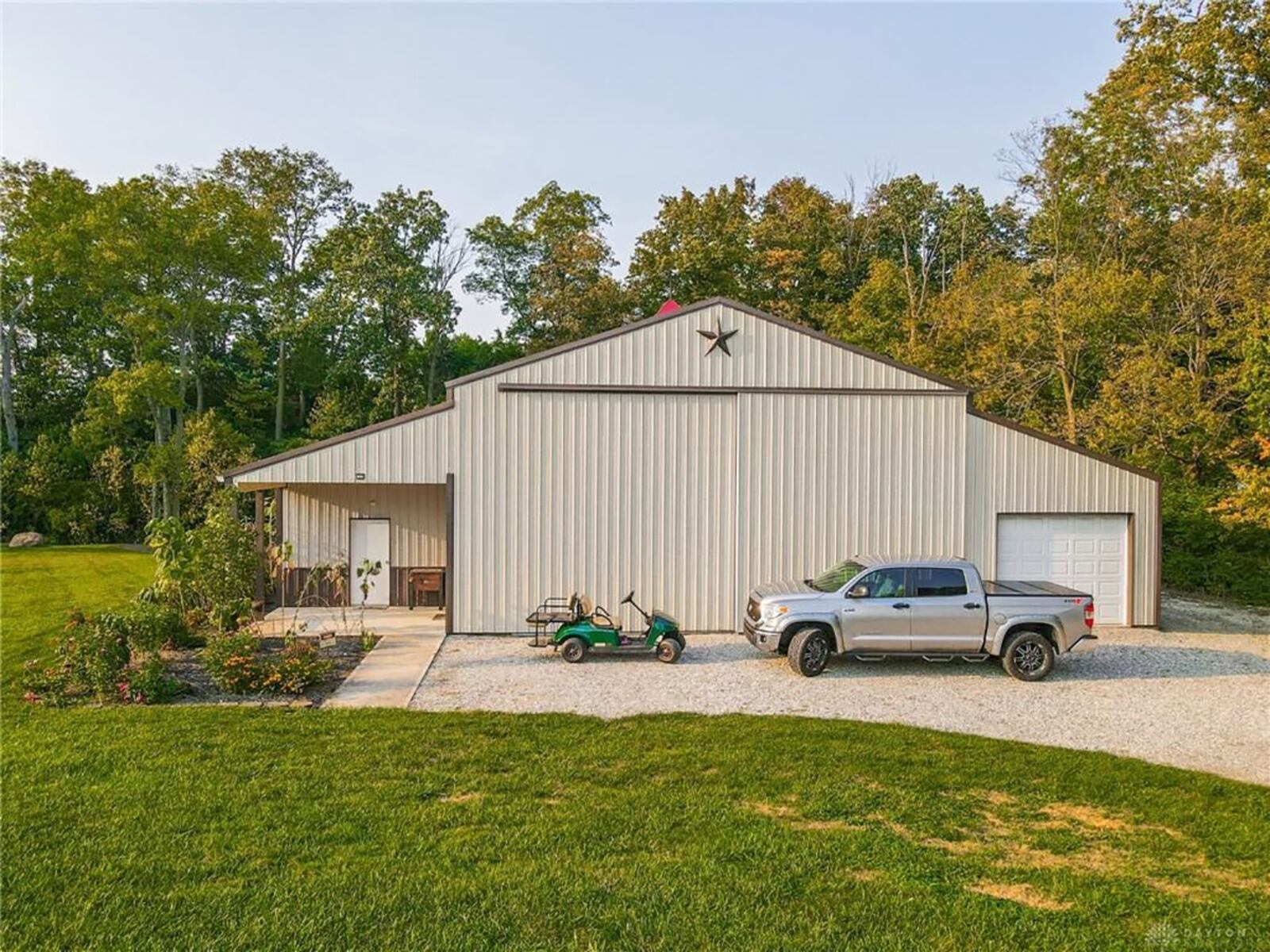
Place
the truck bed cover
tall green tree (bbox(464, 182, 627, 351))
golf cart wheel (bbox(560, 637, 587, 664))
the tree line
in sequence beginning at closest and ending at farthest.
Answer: the truck bed cover < golf cart wheel (bbox(560, 637, 587, 664)) < the tree line < tall green tree (bbox(464, 182, 627, 351))

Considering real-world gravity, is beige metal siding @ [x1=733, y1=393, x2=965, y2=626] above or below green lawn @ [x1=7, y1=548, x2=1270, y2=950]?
above

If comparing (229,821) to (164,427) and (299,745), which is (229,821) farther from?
(164,427)

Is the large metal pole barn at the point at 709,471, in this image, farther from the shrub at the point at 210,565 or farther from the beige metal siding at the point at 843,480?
the shrub at the point at 210,565

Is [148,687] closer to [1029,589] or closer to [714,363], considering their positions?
[714,363]

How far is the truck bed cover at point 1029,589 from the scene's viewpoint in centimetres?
995

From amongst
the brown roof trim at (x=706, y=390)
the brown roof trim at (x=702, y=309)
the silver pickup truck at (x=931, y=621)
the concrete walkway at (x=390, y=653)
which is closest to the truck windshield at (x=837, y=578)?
the silver pickup truck at (x=931, y=621)

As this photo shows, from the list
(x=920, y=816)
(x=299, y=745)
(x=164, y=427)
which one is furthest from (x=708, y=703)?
(x=164, y=427)

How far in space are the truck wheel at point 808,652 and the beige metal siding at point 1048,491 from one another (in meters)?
4.63

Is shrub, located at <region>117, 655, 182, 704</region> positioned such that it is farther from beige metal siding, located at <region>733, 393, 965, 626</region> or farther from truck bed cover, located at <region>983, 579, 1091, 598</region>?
truck bed cover, located at <region>983, 579, 1091, 598</region>

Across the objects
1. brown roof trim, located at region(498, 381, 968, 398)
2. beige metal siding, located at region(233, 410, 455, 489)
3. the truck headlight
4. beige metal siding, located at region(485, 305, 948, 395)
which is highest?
beige metal siding, located at region(485, 305, 948, 395)

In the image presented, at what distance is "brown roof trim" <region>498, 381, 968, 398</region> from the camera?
1264cm

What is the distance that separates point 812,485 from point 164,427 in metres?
28.4

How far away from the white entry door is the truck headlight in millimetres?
8684

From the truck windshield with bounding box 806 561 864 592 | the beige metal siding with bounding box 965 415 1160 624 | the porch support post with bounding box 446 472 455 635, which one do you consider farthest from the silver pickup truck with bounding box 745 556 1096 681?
the porch support post with bounding box 446 472 455 635
